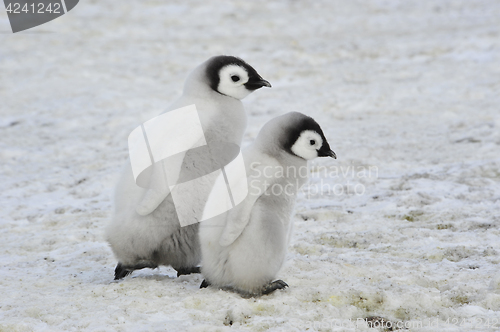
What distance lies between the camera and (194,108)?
3.07 m

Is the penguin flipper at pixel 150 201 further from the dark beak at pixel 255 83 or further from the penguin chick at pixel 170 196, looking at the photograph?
the dark beak at pixel 255 83

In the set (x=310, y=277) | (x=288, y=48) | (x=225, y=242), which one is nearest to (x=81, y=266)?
(x=225, y=242)

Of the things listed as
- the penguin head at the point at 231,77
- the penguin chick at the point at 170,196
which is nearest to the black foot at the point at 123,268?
the penguin chick at the point at 170,196

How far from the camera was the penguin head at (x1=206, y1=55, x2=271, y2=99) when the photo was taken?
3080 mm

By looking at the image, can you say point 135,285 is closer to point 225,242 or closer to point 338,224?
point 225,242

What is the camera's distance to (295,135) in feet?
9.22

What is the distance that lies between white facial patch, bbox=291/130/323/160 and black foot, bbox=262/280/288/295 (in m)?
0.68

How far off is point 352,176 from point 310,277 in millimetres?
2215

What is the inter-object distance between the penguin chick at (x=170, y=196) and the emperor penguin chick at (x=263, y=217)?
0.76ft

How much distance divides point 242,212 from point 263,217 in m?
0.12

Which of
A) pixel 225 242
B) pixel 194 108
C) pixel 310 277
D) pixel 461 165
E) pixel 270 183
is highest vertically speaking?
pixel 194 108

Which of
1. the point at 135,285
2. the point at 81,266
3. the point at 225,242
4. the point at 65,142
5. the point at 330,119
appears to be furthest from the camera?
the point at 330,119

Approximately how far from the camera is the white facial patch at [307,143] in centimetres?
281

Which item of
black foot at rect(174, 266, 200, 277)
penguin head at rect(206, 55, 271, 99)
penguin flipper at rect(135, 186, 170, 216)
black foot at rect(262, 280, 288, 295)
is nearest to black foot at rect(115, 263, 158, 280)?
black foot at rect(174, 266, 200, 277)
